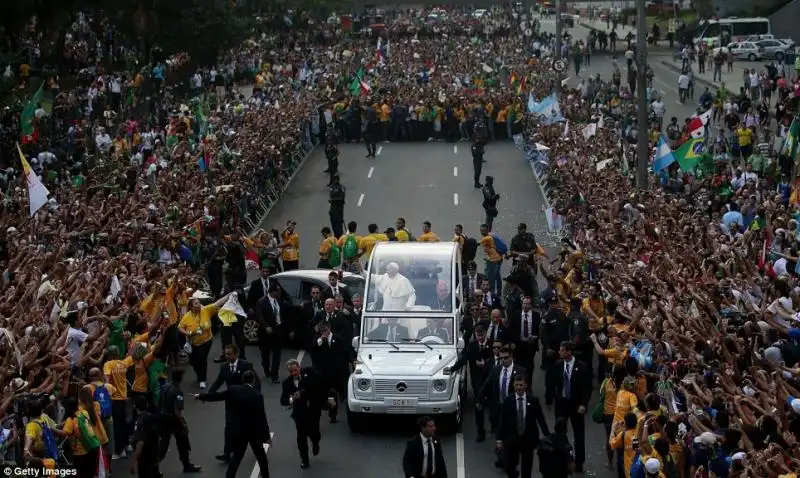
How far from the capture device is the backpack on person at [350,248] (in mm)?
25578

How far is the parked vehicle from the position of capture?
22.8 metres

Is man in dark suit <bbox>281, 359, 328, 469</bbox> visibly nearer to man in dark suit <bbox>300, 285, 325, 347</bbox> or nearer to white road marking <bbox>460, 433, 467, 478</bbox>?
white road marking <bbox>460, 433, 467, 478</bbox>

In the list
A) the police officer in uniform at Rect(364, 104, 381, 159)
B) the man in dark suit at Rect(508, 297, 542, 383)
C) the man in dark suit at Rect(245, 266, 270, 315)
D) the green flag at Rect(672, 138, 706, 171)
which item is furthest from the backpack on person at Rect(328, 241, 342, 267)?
the police officer in uniform at Rect(364, 104, 381, 159)

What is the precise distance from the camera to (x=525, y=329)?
1986 centimetres

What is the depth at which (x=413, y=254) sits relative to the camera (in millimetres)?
20688

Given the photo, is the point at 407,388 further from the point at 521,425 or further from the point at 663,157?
the point at 663,157

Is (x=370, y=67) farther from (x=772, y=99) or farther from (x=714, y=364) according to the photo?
(x=714, y=364)

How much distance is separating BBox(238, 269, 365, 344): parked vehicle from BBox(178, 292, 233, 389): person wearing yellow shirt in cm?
227

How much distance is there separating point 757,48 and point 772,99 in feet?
49.1

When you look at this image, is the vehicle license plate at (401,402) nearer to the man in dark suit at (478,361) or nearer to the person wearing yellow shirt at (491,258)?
the man in dark suit at (478,361)

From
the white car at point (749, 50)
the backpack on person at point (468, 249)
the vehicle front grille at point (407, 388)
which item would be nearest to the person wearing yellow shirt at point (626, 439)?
the vehicle front grille at point (407, 388)

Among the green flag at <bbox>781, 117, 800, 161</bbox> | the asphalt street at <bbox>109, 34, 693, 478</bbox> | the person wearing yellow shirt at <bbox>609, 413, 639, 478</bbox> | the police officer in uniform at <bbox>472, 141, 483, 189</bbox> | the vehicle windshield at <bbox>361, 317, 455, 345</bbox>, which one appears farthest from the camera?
the police officer in uniform at <bbox>472, 141, 483, 189</bbox>

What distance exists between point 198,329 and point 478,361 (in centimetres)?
387

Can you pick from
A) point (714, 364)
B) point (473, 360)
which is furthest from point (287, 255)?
point (714, 364)
